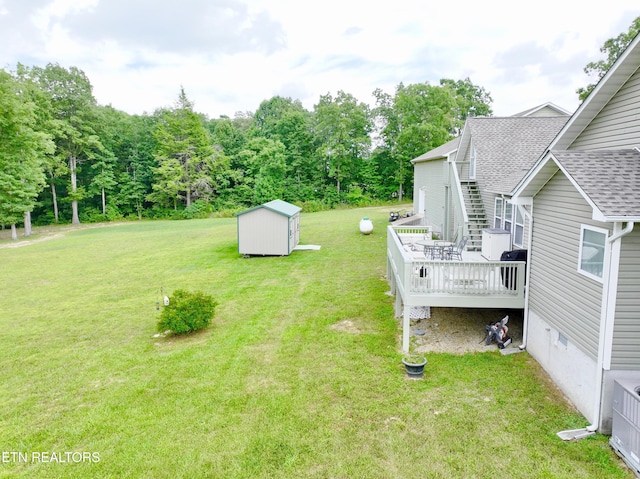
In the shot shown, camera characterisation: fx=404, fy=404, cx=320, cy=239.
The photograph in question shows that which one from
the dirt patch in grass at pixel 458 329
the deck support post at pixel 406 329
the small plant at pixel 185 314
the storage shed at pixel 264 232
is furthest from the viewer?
the storage shed at pixel 264 232

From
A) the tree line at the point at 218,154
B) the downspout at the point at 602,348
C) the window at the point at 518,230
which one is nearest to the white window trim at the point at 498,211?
the window at the point at 518,230

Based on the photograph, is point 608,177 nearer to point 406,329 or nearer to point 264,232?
point 406,329

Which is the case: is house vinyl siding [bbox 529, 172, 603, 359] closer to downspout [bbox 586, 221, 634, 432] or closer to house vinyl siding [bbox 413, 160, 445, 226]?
downspout [bbox 586, 221, 634, 432]

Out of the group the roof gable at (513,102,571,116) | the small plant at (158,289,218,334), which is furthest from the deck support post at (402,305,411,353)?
the roof gable at (513,102,571,116)

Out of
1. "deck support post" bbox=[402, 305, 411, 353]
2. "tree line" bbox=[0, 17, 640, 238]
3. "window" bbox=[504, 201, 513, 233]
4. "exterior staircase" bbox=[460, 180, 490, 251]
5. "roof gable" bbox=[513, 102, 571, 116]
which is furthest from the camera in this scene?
"tree line" bbox=[0, 17, 640, 238]

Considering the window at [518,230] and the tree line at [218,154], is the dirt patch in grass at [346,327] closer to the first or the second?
the window at [518,230]

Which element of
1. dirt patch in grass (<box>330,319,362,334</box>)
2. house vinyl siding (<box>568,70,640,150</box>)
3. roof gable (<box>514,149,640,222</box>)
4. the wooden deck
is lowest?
dirt patch in grass (<box>330,319,362,334</box>)

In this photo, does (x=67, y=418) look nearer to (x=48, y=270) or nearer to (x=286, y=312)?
(x=286, y=312)
